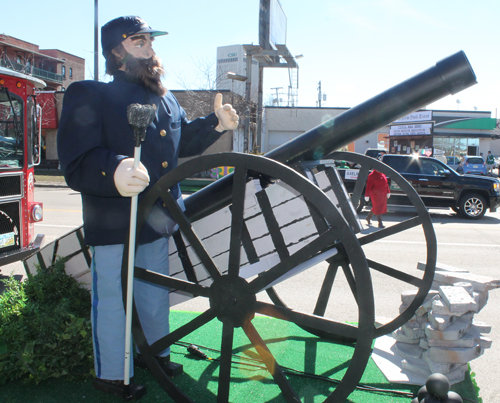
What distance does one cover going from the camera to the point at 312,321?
1.87 m

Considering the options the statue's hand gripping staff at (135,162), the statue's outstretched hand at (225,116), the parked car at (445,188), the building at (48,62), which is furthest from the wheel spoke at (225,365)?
the building at (48,62)

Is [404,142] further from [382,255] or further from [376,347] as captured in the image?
[376,347]

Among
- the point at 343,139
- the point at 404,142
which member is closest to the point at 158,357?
the point at 343,139

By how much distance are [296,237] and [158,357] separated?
3.87ft

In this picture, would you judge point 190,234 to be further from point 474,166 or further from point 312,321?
point 474,166

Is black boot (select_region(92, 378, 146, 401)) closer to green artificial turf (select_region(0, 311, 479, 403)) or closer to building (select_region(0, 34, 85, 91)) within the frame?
green artificial turf (select_region(0, 311, 479, 403))

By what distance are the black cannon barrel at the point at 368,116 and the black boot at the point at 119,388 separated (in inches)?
39.6

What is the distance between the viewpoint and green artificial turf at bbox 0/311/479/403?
2.50 m

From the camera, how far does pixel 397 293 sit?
4898mm

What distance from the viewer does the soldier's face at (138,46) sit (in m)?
2.32

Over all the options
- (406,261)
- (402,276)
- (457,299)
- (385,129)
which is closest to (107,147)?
(402,276)

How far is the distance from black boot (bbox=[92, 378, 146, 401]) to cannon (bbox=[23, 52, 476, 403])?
37 cm

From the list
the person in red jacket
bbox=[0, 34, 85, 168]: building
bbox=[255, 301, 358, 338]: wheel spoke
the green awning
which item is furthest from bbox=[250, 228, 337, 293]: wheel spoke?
the green awning

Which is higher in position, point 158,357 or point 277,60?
point 277,60
